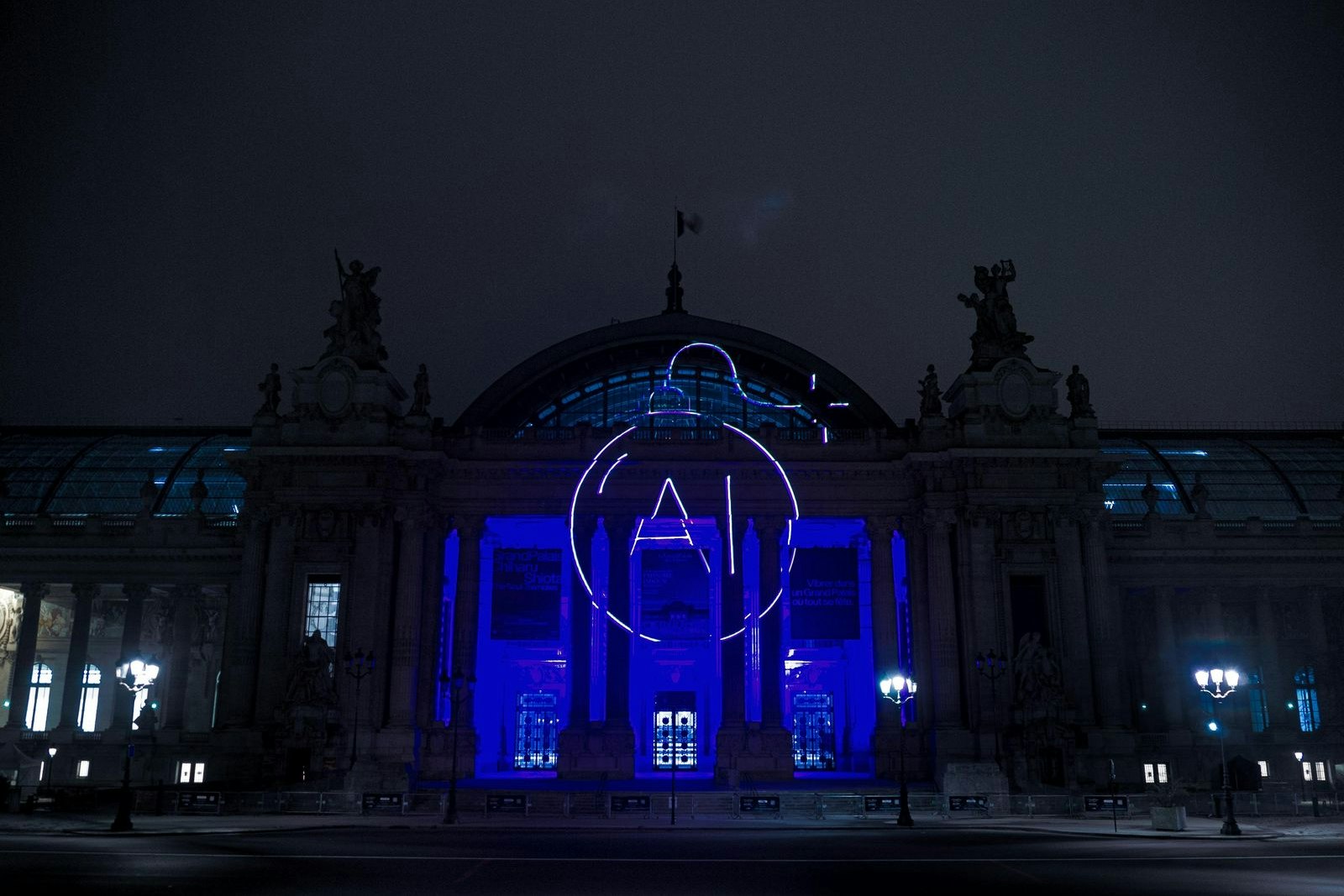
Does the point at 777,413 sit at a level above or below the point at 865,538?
above

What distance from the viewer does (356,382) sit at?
58.5 meters

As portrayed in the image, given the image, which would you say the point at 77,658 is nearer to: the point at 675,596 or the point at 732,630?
the point at 675,596

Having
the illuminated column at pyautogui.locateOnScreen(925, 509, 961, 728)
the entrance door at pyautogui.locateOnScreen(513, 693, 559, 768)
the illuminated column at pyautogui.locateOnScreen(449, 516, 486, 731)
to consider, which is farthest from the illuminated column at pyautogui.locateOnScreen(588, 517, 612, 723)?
the illuminated column at pyautogui.locateOnScreen(925, 509, 961, 728)

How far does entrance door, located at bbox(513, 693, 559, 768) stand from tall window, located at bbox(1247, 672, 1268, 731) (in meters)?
38.5

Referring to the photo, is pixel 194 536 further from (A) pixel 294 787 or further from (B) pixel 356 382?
(A) pixel 294 787

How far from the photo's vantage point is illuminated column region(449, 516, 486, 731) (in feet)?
182

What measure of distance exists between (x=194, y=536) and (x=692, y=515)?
2805 cm

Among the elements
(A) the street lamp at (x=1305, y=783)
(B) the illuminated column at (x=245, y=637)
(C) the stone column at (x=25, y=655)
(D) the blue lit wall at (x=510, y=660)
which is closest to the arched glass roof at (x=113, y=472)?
(C) the stone column at (x=25, y=655)

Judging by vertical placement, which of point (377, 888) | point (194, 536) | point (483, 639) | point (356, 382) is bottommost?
point (377, 888)

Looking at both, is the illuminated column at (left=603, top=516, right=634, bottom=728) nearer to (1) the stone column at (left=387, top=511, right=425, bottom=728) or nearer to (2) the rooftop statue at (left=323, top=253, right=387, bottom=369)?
(1) the stone column at (left=387, top=511, right=425, bottom=728)

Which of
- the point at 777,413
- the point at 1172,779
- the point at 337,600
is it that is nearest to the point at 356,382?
the point at 337,600

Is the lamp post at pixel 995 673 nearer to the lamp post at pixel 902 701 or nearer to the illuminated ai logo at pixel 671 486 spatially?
the lamp post at pixel 902 701

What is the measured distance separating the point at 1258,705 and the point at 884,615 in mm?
22772

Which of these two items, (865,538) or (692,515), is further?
(865,538)
